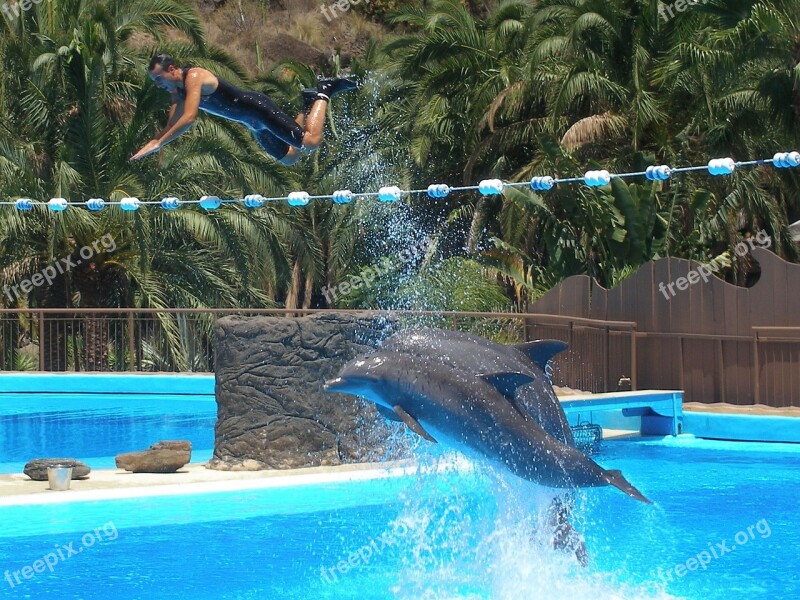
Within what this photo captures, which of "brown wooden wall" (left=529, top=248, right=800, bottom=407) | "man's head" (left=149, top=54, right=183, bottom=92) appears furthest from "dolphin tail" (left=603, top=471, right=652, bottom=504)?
"brown wooden wall" (left=529, top=248, right=800, bottom=407)

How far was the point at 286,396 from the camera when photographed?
33.9ft

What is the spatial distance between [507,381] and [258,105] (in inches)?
193

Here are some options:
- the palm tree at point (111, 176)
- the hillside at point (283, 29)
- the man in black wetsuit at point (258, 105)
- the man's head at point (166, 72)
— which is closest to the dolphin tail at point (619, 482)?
the man in black wetsuit at point (258, 105)

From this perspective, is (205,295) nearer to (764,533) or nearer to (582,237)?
(582,237)

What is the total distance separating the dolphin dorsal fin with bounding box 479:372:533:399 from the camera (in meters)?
5.25

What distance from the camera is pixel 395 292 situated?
23969 mm

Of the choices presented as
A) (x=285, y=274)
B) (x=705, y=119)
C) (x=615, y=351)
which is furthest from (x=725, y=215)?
(x=285, y=274)

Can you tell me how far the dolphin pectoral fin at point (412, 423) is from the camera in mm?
5090

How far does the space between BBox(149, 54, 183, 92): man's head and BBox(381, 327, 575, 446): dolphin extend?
412 cm

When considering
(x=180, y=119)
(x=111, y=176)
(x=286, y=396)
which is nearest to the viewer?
(x=180, y=119)

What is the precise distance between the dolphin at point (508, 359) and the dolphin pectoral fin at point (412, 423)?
13.3 inches

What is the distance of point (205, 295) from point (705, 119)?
9.55m

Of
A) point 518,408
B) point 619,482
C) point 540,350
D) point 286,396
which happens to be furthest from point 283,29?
point 619,482

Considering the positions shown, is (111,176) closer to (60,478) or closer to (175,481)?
(175,481)
